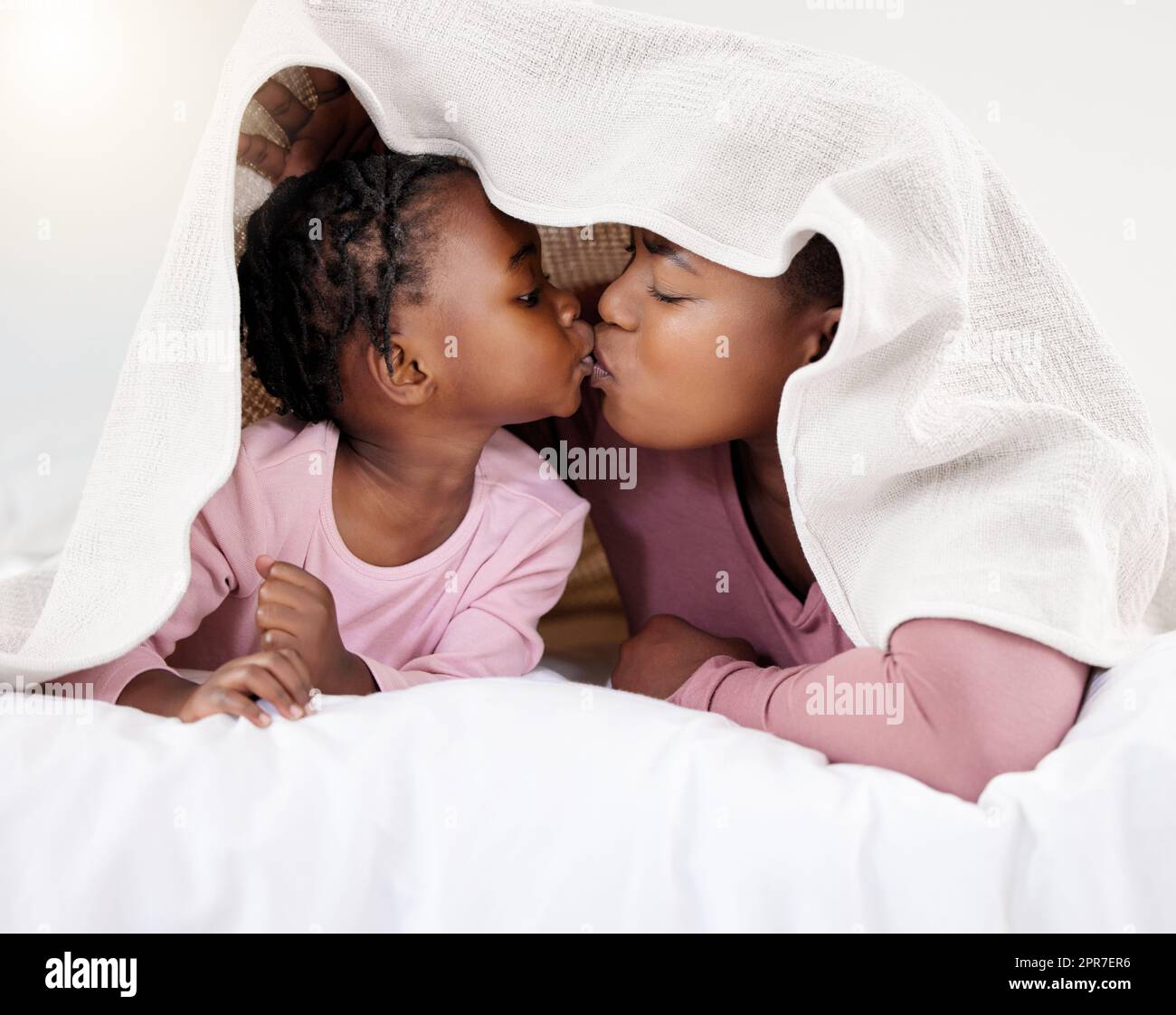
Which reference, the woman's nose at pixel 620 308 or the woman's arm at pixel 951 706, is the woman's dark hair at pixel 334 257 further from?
the woman's arm at pixel 951 706

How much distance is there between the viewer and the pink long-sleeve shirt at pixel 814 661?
2.83 ft

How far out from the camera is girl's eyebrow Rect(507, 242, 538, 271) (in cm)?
112

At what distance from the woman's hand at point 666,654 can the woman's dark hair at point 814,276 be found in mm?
337

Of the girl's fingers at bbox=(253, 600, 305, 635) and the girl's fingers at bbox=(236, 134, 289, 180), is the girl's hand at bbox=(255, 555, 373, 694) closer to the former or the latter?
the girl's fingers at bbox=(253, 600, 305, 635)

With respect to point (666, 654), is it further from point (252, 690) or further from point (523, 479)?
point (252, 690)

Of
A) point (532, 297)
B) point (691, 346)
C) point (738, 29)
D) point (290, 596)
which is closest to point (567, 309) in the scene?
point (532, 297)

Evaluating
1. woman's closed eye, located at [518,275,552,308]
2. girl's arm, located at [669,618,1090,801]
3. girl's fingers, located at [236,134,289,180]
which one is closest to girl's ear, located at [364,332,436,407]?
woman's closed eye, located at [518,275,552,308]

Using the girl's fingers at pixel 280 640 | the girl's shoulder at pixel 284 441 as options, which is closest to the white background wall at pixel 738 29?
the girl's shoulder at pixel 284 441

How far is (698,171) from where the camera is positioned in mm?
974

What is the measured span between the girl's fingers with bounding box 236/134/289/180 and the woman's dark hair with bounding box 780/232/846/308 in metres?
0.49

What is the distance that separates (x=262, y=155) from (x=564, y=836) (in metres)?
0.72

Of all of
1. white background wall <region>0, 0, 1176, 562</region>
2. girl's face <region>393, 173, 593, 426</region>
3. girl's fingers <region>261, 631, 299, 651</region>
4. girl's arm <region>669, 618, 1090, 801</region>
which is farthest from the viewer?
white background wall <region>0, 0, 1176, 562</region>

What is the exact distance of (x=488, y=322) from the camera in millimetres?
1107
